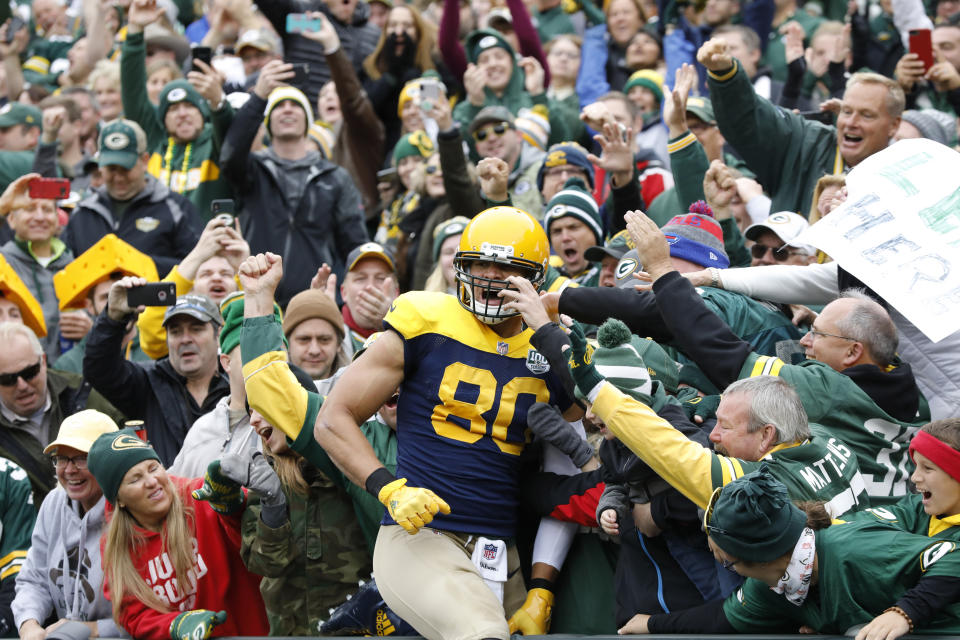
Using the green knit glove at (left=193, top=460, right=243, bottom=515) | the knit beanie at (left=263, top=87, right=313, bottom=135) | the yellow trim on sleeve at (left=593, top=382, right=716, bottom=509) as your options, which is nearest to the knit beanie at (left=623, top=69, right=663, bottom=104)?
the knit beanie at (left=263, top=87, right=313, bottom=135)

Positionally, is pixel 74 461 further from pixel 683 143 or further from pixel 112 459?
pixel 683 143

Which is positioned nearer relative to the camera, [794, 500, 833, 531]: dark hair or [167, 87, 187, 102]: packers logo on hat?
[794, 500, 833, 531]: dark hair

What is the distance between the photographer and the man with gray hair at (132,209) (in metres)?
9.52

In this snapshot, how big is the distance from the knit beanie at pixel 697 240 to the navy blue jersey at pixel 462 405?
124 centimetres

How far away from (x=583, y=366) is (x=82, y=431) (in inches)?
117

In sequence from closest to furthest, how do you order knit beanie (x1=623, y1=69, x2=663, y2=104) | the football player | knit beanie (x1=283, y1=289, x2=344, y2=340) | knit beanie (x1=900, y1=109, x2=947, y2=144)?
the football player < knit beanie (x1=283, y1=289, x2=344, y2=340) < knit beanie (x1=900, y1=109, x2=947, y2=144) < knit beanie (x1=623, y1=69, x2=663, y2=104)

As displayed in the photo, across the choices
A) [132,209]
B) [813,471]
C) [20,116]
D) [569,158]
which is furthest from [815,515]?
[20,116]

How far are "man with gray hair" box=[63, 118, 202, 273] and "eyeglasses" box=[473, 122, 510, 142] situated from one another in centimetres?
225

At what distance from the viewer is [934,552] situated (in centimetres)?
440

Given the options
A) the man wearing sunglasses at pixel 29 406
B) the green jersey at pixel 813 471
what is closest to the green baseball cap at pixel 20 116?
the man wearing sunglasses at pixel 29 406

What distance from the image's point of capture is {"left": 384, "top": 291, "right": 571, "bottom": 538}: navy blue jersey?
5391 mm

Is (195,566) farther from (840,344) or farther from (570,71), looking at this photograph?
(570,71)

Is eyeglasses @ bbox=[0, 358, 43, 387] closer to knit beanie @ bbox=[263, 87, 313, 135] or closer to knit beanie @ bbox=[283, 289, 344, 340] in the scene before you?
knit beanie @ bbox=[283, 289, 344, 340]

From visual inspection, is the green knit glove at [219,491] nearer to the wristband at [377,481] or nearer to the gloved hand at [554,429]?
the wristband at [377,481]
